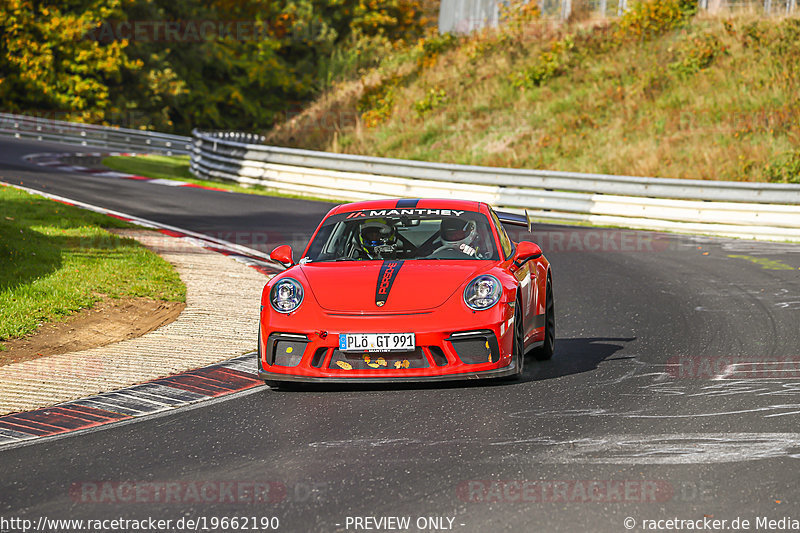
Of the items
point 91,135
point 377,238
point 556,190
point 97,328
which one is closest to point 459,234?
point 377,238

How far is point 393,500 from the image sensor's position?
5176mm

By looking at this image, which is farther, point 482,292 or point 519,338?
point 519,338

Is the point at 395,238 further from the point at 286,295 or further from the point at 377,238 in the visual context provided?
the point at 286,295

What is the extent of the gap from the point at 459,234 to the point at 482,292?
1.14 m

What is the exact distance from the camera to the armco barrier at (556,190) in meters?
19.8

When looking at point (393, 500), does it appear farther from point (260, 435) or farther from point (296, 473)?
point (260, 435)

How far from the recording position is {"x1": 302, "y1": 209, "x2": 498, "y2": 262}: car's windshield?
8637mm

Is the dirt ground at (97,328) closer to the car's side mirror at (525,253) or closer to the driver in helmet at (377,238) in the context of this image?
the driver in helmet at (377,238)

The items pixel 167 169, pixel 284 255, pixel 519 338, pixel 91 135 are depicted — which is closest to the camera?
pixel 519 338

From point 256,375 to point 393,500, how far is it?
11.5ft

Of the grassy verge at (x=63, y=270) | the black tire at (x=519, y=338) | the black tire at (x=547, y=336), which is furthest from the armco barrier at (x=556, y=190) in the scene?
the black tire at (x=519, y=338)

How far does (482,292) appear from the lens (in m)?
7.71

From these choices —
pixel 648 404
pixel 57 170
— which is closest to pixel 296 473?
pixel 648 404

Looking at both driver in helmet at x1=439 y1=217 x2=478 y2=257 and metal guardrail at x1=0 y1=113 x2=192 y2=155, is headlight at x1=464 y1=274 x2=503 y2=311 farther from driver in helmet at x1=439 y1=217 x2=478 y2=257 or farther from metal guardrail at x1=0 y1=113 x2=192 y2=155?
metal guardrail at x1=0 y1=113 x2=192 y2=155
